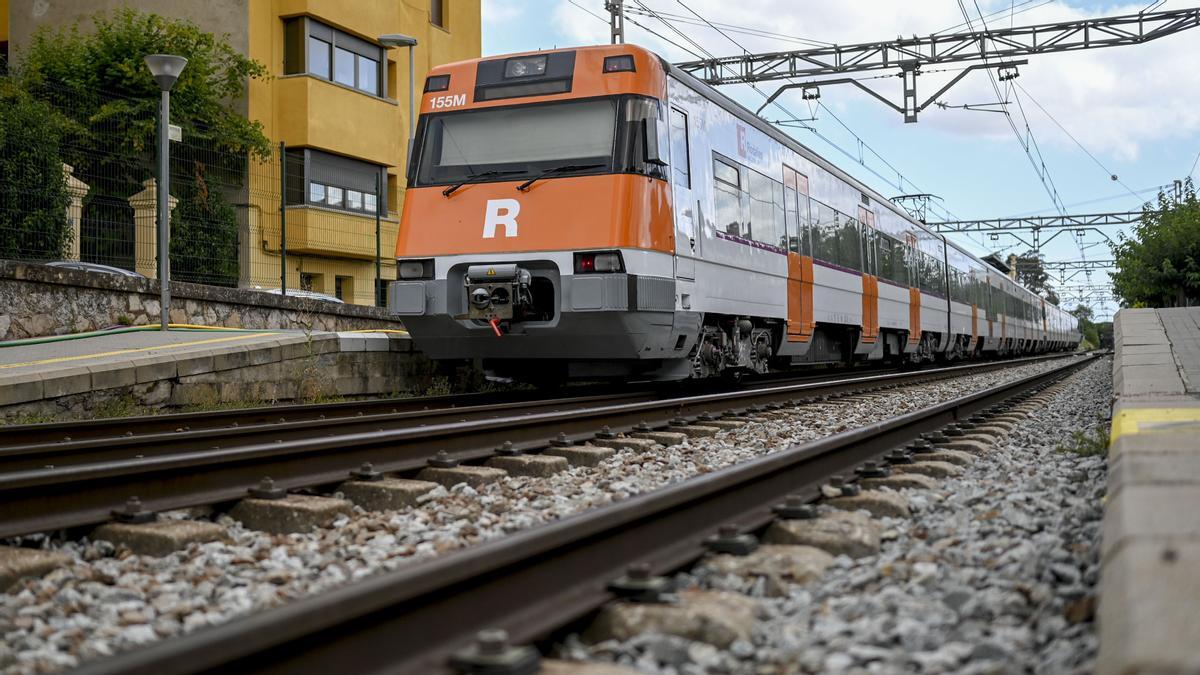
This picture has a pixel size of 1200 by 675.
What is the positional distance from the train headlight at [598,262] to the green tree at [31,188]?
695 centimetres

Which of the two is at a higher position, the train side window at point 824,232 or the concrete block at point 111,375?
the train side window at point 824,232

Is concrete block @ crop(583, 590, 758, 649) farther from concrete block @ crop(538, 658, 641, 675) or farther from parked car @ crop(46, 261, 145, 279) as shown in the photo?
parked car @ crop(46, 261, 145, 279)

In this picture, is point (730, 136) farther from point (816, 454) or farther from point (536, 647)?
point (536, 647)

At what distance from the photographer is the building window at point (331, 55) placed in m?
26.4

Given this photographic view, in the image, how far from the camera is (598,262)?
9.13 m

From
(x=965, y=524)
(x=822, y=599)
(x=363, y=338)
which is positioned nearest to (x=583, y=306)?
(x=363, y=338)

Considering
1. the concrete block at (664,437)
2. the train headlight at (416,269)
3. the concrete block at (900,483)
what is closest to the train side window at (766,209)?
the train headlight at (416,269)

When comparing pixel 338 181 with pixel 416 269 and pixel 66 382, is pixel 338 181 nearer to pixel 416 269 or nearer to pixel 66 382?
pixel 416 269

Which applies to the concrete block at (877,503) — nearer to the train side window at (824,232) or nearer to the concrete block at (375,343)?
the concrete block at (375,343)

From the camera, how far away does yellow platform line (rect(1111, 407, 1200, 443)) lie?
466 centimetres

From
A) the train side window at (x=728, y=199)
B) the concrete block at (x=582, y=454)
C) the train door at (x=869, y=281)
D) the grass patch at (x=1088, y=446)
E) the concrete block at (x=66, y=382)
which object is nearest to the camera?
the concrete block at (x=582, y=454)

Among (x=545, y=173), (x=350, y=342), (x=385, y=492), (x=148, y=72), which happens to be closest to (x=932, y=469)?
(x=385, y=492)

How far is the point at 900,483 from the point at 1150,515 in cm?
217

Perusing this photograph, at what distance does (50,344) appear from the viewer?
1116 cm
